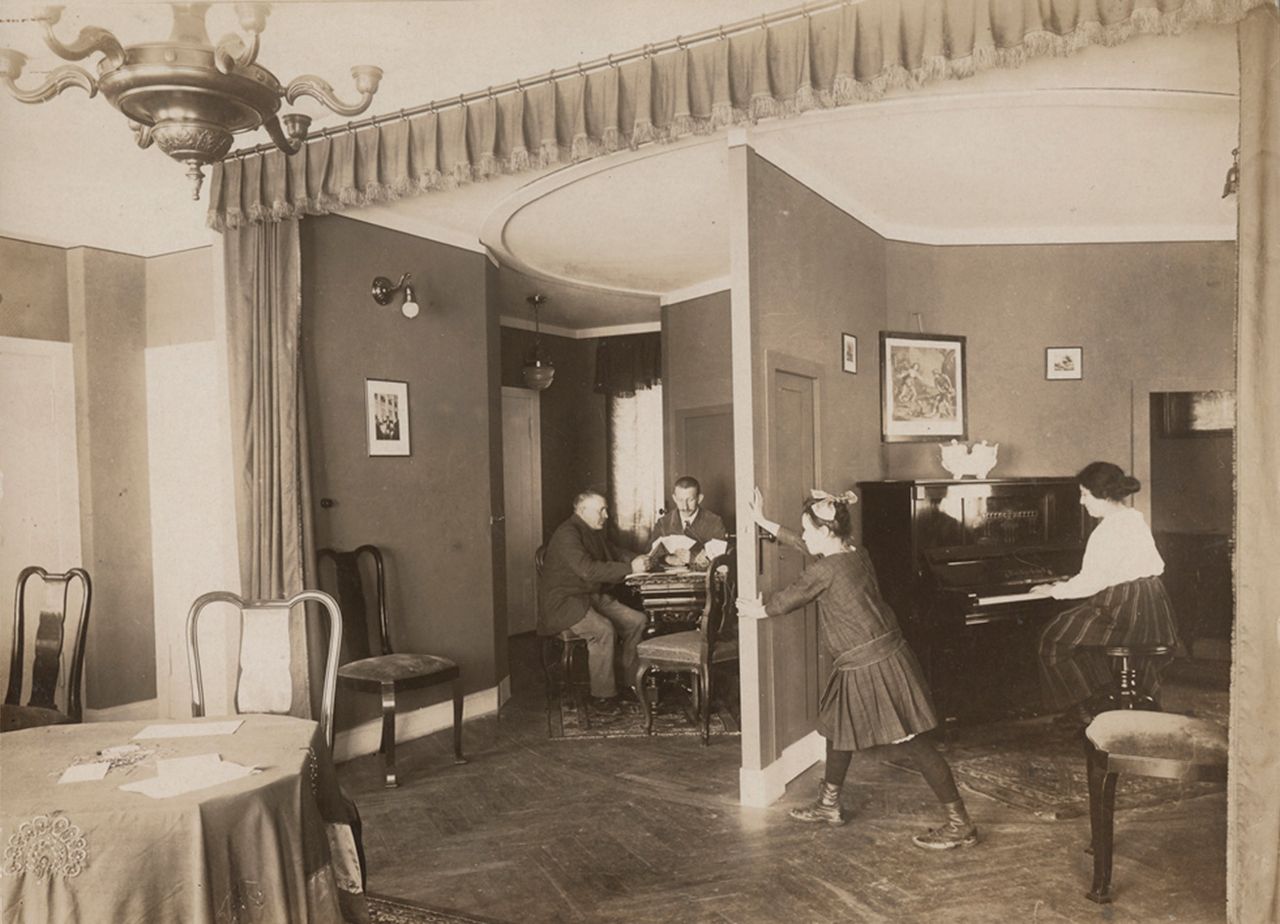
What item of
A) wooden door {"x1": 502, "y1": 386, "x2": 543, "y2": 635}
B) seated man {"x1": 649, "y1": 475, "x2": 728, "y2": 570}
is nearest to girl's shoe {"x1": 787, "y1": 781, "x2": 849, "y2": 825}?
seated man {"x1": 649, "y1": 475, "x2": 728, "y2": 570}

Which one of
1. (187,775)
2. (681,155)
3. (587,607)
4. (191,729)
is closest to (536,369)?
(587,607)

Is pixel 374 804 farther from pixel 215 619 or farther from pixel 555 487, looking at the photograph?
pixel 555 487

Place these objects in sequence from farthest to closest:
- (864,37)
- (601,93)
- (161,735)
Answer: (601,93) < (864,37) < (161,735)

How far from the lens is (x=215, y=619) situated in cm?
527

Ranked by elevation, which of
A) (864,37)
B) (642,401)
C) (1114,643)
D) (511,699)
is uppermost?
(864,37)

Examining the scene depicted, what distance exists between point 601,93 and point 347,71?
0.98m

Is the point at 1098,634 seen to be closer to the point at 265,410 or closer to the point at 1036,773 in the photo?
the point at 1036,773

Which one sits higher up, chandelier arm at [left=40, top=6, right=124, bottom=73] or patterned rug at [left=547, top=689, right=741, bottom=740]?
chandelier arm at [left=40, top=6, right=124, bottom=73]

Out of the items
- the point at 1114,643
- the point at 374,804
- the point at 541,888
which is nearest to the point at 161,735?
the point at 541,888

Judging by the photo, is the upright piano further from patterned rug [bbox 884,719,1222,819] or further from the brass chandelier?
the brass chandelier

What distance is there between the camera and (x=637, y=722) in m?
5.32

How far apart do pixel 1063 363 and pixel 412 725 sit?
14.6 feet

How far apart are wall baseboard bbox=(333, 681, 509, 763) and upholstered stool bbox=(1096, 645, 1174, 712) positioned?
339 cm

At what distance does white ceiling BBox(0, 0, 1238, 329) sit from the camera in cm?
328
